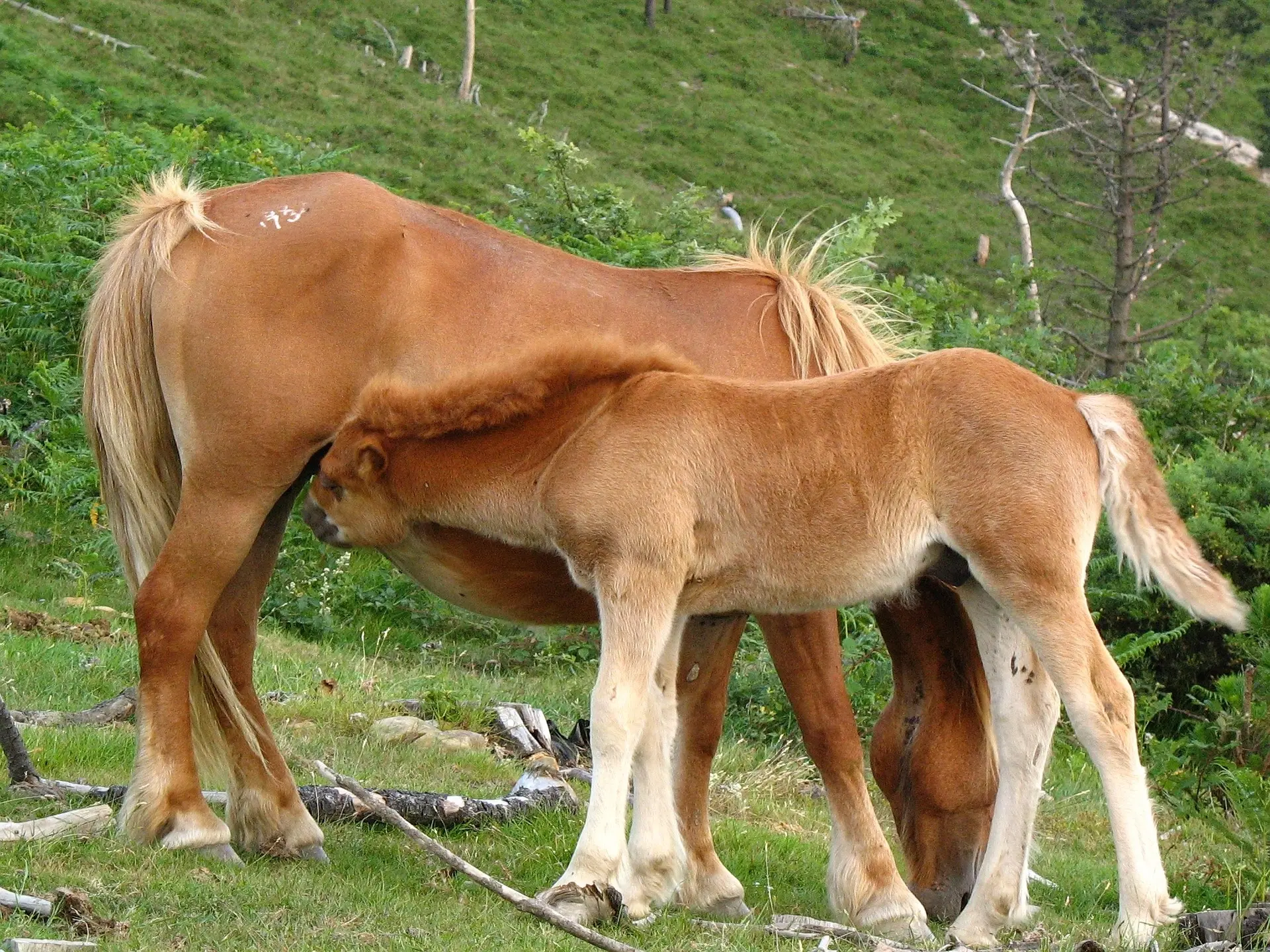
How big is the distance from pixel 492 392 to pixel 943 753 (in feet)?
6.75

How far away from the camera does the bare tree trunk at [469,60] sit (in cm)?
4109

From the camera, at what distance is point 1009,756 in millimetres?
4664

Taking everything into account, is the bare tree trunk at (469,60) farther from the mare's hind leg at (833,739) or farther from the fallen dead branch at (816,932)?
the fallen dead branch at (816,932)

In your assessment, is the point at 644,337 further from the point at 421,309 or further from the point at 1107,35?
the point at 1107,35

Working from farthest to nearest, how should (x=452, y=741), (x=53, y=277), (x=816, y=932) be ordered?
1. (x=53, y=277)
2. (x=452, y=741)
3. (x=816, y=932)

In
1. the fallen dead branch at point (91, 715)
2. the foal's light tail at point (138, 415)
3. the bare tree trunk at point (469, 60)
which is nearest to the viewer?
the foal's light tail at point (138, 415)

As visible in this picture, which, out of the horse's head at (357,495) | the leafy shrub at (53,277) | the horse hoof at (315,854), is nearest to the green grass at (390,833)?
the horse hoof at (315,854)

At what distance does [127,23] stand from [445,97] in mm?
9063

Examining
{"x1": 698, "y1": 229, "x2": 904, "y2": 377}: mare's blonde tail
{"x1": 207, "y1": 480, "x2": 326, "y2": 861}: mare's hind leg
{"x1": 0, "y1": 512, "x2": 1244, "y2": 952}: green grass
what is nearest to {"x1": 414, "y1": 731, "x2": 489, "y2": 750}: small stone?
{"x1": 0, "y1": 512, "x2": 1244, "y2": 952}: green grass

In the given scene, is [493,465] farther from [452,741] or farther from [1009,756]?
[452,741]

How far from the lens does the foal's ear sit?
4.71m

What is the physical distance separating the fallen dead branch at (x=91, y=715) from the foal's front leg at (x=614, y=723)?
3.10 metres

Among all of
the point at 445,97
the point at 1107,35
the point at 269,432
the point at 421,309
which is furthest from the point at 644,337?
the point at 1107,35

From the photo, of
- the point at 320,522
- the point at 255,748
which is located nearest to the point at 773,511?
the point at 320,522
